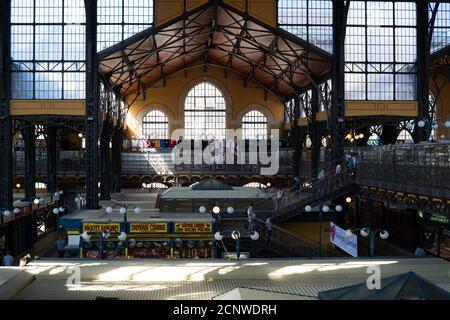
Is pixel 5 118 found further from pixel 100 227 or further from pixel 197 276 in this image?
pixel 197 276

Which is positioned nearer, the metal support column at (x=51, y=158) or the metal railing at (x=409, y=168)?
the metal railing at (x=409, y=168)

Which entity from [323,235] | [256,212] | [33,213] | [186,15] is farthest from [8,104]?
[323,235]

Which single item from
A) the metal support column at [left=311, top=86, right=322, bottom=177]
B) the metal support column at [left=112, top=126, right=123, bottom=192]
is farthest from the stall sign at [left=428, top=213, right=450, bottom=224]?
the metal support column at [left=112, top=126, right=123, bottom=192]

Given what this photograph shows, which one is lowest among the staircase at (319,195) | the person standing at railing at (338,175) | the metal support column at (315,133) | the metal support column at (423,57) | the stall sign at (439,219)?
the stall sign at (439,219)

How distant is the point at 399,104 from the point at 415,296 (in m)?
27.7

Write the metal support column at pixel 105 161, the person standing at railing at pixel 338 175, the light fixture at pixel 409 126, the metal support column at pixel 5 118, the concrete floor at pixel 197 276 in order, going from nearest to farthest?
the concrete floor at pixel 197 276, the person standing at railing at pixel 338 175, the metal support column at pixel 5 118, the light fixture at pixel 409 126, the metal support column at pixel 105 161

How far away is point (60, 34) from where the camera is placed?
34188 mm

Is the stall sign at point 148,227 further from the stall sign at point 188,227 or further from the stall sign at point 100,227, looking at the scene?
the stall sign at point 100,227

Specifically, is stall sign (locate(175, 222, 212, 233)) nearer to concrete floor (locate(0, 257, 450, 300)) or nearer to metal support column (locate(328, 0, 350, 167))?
concrete floor (locate(0, 257, 450, 300))

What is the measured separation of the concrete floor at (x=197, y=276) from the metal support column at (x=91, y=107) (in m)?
18.1

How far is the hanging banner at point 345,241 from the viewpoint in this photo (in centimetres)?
2164

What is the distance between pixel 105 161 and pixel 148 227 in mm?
17437

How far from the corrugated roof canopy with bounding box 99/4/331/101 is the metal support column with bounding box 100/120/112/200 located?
13.0ft

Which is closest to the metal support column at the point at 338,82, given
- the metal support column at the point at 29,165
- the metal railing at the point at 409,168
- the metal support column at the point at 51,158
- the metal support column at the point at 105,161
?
the metal railing at the point at 409,168
